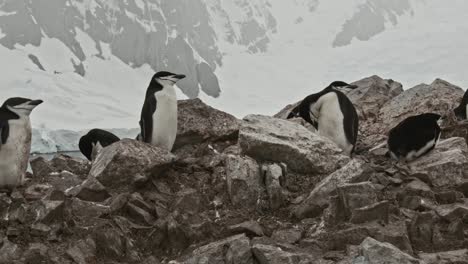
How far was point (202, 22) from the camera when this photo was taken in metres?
164

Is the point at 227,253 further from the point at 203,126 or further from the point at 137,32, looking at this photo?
the point at 137,32

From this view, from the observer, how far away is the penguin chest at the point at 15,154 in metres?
6.41

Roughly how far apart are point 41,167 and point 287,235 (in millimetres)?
3667

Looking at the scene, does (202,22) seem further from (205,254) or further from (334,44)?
(205,254)

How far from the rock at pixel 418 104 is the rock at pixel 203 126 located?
12.0ft

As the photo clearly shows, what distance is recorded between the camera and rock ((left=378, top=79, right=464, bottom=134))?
10922 mm

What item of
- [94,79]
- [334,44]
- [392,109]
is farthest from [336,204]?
[334,44]

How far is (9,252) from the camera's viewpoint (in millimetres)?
5035

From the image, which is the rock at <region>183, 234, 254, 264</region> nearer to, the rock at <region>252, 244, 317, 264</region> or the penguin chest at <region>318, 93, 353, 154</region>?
the rock at <region>252, 244, 317, 264</region>

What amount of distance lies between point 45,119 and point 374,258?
3087 inches

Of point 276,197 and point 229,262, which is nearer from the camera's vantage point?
point 229,262

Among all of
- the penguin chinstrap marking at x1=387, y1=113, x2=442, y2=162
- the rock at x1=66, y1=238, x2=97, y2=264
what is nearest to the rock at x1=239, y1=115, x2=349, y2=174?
the penguin chinstrap marking at x1=387, y1=113, x2=442, y2=162

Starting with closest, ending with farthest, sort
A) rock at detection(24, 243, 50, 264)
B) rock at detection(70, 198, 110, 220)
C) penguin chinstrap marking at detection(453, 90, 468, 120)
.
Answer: rock at detection(24, 243, 50, 264)
rock at detection(70, 198, 110, 220)
penguin chinstrap marking at detection(453, 90, 468, 120)

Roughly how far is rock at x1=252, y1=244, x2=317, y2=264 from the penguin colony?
9.62 feet
